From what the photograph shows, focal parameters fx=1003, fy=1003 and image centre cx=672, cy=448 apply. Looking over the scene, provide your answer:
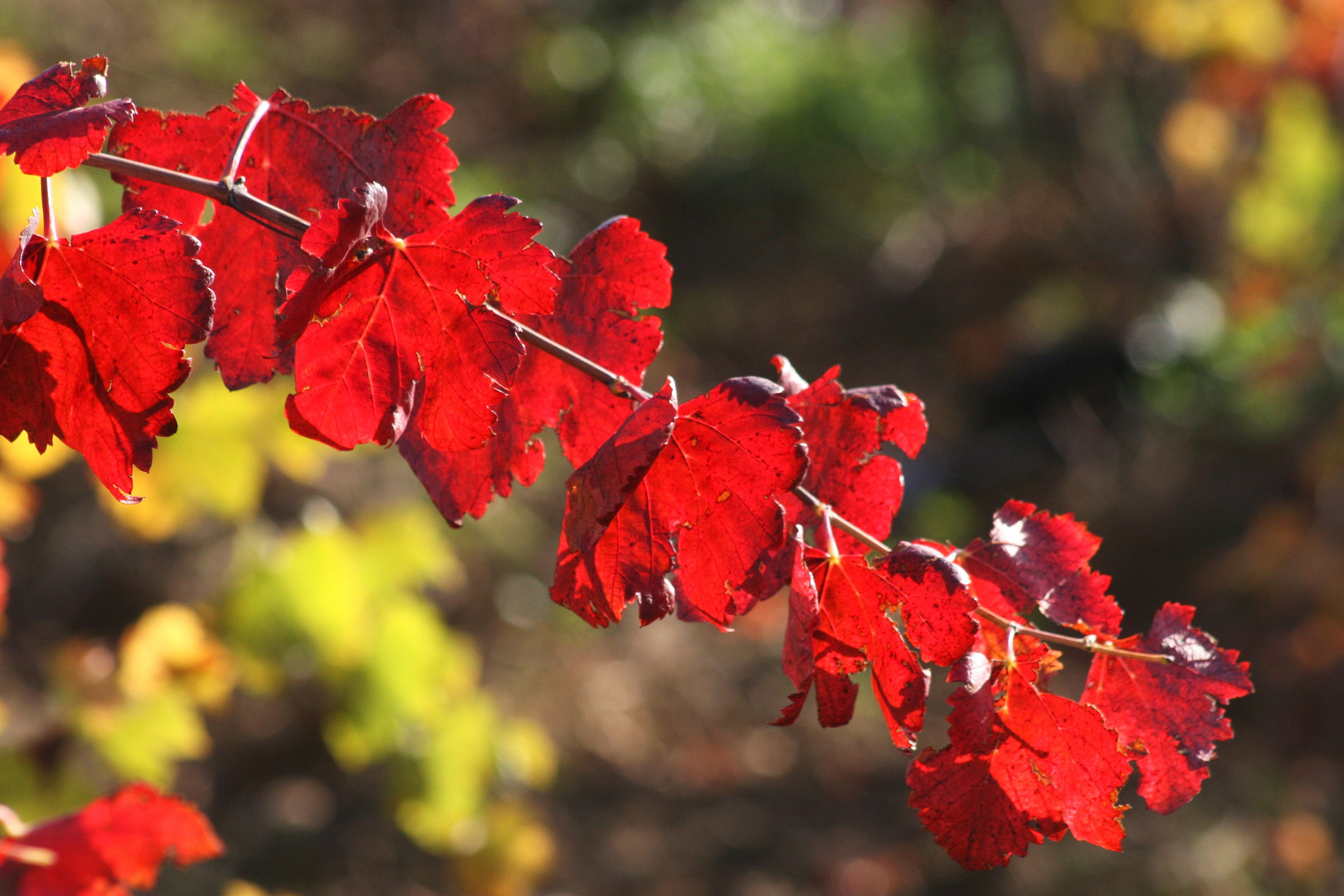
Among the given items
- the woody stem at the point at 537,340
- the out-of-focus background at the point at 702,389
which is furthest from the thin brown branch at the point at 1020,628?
the out-of-focus background at the point at 702,389

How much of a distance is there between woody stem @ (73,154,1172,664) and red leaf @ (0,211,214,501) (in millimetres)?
31

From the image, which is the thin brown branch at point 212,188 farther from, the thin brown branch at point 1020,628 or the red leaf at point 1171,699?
the red leaf at point 1171,699

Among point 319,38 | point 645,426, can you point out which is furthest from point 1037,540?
point 319,38

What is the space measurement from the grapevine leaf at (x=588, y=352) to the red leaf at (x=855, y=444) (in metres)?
0.09

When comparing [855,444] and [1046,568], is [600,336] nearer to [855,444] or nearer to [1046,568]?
[855,444]

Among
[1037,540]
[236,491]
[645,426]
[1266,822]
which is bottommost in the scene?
[1266,822]

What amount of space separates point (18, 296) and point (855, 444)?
411 mm

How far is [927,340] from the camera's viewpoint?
16.2ft

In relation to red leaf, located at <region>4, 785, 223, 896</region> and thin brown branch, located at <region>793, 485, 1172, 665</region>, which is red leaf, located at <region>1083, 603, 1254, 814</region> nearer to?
thin brown branch, located at <region>793, 485, 1172, 665</region>

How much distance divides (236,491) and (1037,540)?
4.37 feet

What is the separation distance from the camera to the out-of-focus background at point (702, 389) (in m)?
1.69

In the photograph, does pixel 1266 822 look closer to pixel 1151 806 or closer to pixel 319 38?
pixel 1151 806

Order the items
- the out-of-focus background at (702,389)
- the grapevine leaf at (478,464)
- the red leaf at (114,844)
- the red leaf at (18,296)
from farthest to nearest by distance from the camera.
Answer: the out-of-focus background at (702,389) → the red leaf at (114,844) → the grapevine leaf at (478,464) → the red leaf at (18,296)

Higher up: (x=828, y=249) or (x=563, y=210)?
(x=563, y=210)
